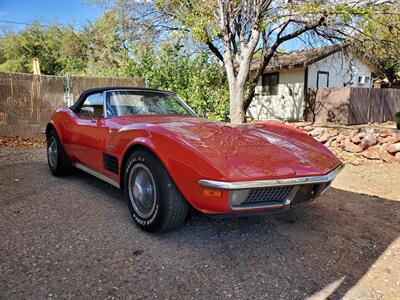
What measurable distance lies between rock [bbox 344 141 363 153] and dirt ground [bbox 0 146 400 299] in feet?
9.76

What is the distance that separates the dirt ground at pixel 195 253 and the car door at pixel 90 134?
0.51 meters

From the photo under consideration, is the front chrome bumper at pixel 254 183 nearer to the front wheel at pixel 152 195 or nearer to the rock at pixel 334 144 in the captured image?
the front wheel at pixel 152 195

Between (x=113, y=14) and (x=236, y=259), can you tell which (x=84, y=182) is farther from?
(x=113, y=14)

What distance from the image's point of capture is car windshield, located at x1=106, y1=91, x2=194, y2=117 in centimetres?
379

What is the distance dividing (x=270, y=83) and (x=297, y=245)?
16214mm

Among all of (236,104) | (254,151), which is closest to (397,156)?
(236,104)

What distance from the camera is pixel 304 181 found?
246 cm

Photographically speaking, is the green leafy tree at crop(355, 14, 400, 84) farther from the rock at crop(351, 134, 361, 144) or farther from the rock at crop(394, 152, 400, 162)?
the rock at crop(394, 152, 400, 162)

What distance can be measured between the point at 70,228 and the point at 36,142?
624 centimetres

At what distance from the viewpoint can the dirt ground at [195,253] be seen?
6.99 ft

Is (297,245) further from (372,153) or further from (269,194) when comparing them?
(372,153)

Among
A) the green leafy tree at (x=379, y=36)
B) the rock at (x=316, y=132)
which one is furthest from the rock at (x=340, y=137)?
the green leafy tree at (x=379, y=36)

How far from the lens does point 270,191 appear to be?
2389 mm

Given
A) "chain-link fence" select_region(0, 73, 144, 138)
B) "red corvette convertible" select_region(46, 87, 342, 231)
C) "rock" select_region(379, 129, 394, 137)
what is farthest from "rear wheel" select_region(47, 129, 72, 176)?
"rock" select_region(379, 129, 394, 137)
